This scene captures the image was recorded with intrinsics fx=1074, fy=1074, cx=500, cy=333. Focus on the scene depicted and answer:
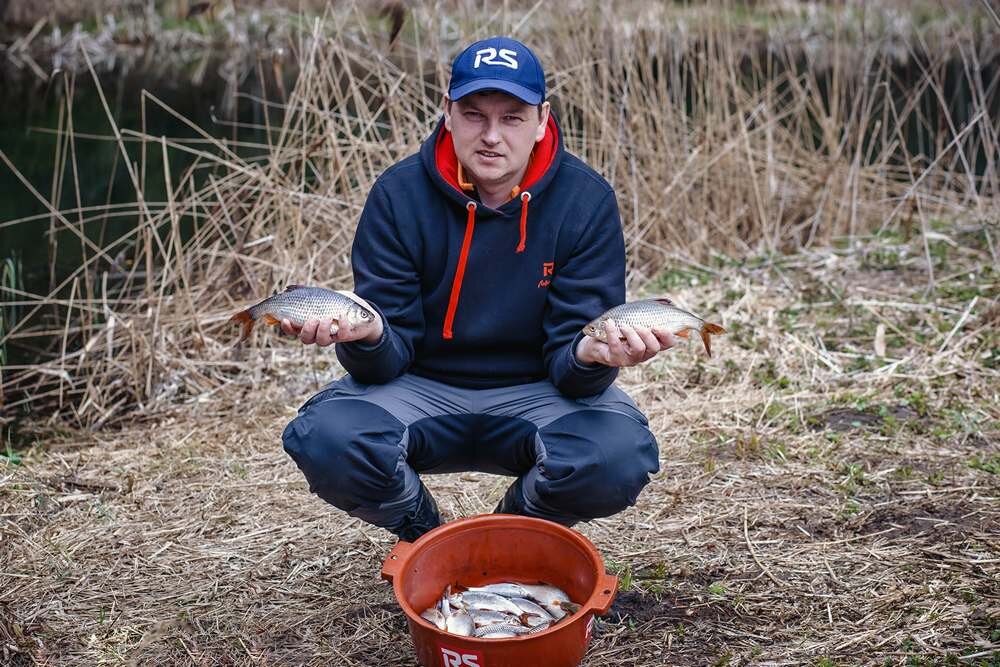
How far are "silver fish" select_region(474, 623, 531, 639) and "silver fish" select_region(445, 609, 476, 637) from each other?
0.02 metres

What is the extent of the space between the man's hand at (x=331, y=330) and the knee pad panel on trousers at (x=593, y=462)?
1.55 ft

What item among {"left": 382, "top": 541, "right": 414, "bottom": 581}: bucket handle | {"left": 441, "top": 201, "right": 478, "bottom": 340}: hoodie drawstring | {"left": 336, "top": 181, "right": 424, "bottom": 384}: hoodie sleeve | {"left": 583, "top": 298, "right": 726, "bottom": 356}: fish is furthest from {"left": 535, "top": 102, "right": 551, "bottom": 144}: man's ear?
{"left": 382, "top": 541, "right": 414, "bottom": 581}: bucket handle

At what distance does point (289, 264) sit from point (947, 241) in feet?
10.7

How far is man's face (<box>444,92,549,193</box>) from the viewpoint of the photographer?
2508 millimetres

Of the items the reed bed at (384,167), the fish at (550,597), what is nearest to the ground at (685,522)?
the fish at (550,597)

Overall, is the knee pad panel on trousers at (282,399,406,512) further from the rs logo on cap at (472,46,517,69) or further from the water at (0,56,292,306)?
the water at (0,56,292,306)

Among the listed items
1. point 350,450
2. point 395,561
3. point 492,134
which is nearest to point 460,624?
point 395,561

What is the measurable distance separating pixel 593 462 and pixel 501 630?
42 centimetres

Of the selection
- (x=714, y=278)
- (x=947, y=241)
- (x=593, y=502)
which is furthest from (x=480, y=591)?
(x=947, y=241)

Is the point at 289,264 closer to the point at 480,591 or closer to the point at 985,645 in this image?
the point at 480,591

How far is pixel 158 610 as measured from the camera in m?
2.74

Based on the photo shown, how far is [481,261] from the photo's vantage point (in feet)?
8.64

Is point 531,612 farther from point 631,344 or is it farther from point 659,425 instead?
point 659,425

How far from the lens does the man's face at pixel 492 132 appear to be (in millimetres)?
2508
